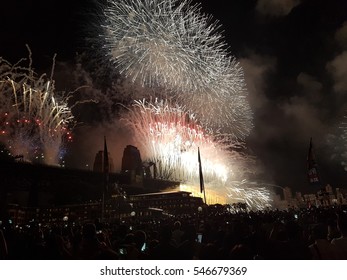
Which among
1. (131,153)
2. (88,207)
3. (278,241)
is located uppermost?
(131,153)

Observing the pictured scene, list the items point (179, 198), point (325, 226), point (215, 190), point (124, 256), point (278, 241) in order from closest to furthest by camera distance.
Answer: point (278, 241)
point (124, 256)
point (325, 226)
point (179, 198)
point (215, 190)

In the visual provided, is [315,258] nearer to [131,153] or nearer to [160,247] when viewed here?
[160,247]

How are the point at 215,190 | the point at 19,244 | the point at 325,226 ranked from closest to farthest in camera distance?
the point at 19,244 → the point at 325,226 → the point at 215,190

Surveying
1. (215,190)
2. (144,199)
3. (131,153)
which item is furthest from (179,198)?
(131,153)

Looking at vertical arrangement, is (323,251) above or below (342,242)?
below

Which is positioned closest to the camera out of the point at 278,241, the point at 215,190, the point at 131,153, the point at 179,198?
the point at 278,241
